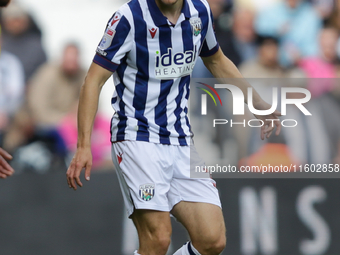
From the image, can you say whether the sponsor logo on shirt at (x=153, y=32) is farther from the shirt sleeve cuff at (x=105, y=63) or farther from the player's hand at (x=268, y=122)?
the player's hand at (x=268, y=122)

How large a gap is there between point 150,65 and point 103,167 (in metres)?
2.60

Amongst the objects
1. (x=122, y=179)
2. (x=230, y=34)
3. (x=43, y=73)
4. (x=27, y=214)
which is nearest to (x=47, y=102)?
(x=43, y=73)

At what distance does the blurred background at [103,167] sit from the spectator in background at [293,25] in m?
0.45

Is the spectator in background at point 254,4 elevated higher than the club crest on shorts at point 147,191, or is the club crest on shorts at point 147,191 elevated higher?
the spectator in background at point 254,4

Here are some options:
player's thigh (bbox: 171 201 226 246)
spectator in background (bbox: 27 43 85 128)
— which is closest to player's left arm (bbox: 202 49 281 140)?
player's thigh (bbox: 171 201 226 246)

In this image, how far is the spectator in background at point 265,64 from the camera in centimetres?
627

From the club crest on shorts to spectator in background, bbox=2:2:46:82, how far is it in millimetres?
3203

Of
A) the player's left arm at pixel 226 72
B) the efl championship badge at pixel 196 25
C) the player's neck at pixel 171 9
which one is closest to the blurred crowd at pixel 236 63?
the player's left arm at pixel 226 72

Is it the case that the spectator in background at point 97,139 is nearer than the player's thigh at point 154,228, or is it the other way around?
the player's thigh at point 154,228

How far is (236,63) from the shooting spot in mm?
6391

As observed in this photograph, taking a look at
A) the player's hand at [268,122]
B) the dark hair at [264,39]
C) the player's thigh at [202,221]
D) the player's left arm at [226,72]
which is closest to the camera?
the player's thigh at [202,221]

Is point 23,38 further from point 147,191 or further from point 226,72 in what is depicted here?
point 147,191

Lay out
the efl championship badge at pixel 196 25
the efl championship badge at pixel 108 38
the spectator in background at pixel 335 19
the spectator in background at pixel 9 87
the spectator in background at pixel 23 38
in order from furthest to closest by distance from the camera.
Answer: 1. the spectator in background at pixel 335 19
2. the spectator in background at pixel 23 38
3. the spectator in background at pixel 9 87
4. the efl championship badge at pixel 196 25
5. the efl championship badge at pixel 108 38

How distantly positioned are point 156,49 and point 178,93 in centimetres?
33
